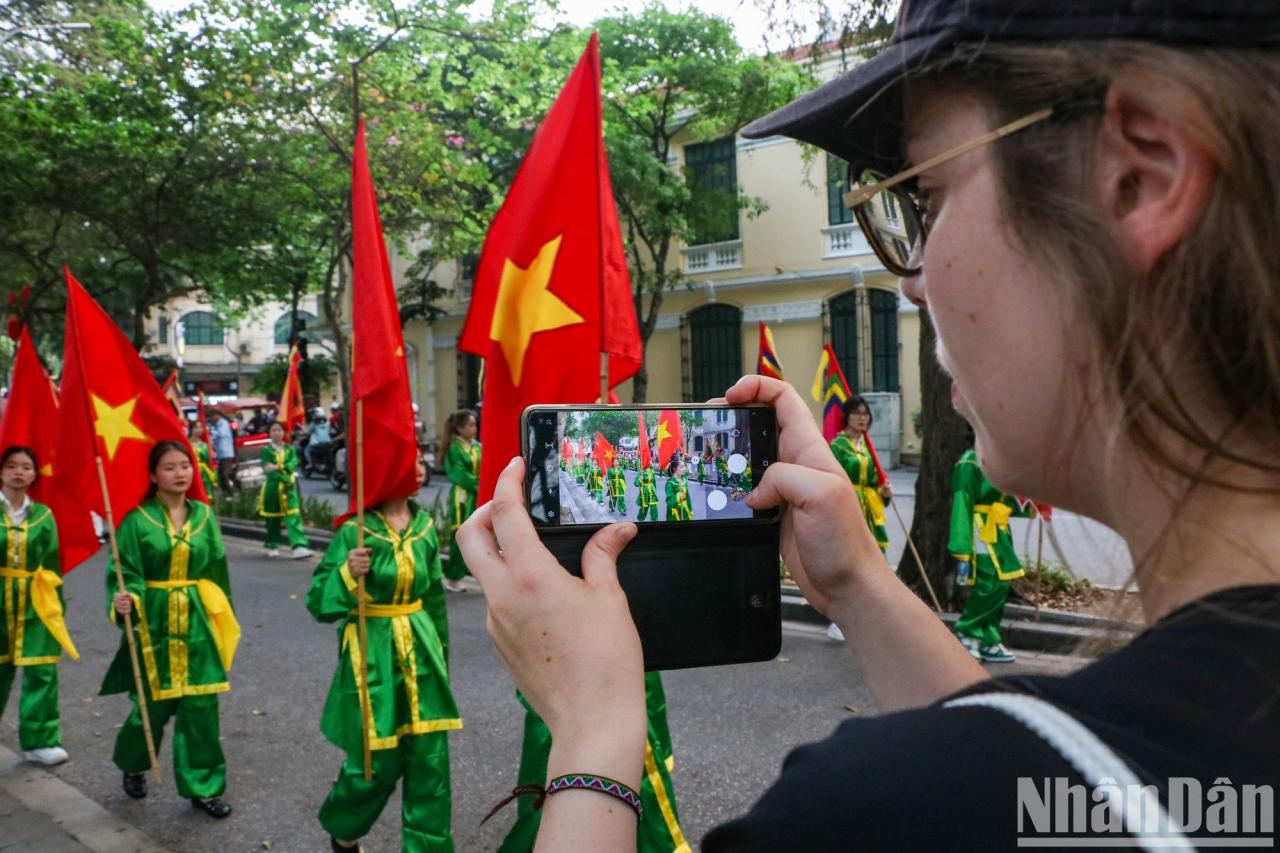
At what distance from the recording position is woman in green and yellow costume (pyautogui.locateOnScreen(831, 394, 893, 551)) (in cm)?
801

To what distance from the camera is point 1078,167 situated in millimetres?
724

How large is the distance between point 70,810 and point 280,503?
7.68m

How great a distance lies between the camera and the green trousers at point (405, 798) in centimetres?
390

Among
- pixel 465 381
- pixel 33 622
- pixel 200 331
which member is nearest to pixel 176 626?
pixel 33 622

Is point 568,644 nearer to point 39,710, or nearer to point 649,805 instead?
point 649,805

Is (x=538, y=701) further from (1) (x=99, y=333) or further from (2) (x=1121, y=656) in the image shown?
(1) (x=99, y=333)

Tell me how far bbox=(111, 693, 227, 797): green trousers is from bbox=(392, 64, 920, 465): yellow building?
1484 cm

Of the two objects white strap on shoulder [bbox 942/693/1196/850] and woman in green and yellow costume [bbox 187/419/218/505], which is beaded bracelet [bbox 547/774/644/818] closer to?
white strap on shoulder [bbox 942/693/1196/850]

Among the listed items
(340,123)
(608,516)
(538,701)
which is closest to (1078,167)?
(538,701)

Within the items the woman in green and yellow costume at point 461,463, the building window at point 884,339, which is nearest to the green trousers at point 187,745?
the woman in green and yellow costume at point 461,463

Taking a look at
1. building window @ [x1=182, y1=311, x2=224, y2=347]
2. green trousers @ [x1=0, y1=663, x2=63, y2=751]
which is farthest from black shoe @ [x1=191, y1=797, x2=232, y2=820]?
building window @ [x1=182, y1=311, x2=224, y2=347]

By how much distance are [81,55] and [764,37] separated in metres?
9.60

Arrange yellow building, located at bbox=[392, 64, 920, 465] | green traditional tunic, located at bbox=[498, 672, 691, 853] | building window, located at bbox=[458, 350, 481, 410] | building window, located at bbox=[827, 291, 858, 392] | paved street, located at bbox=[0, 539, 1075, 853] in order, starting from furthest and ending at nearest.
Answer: building window, located at bbox=[458, 350, 481, 410] < building window, located at bbox=[827, 291, 858, 392] < yellow building, located at bbox=[392, 64, 920, 465] < paved street, located at bbox=[0, 539, 1075, 853] < green traditional tunic, located at bbox=[498, 672, 691, 853]

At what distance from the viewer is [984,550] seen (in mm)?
6770
